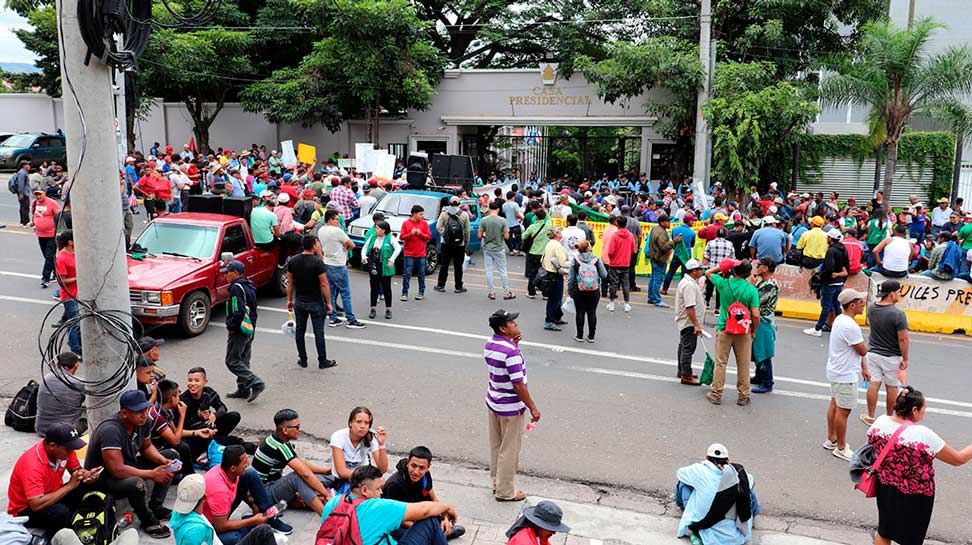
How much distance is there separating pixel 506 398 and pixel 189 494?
2589 millimetres

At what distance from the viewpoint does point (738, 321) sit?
29.3 feet

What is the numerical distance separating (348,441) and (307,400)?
108 inches

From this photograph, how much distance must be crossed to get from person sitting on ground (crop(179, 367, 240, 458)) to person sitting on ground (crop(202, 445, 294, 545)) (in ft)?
3.34

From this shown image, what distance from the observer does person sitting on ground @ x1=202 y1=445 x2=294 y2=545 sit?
6008 millimetres

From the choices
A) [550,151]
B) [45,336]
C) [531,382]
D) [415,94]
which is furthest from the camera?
[550,151]

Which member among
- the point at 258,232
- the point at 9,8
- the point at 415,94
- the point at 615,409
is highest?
the point at 9,8

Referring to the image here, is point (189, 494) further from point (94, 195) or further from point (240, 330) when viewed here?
point (240, 330)

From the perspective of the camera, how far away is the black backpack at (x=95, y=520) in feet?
19.2

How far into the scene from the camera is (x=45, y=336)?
11602 millimetres

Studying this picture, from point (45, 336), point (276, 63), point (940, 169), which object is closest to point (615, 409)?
point (45, 336)

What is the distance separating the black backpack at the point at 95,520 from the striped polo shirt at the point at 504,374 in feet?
10.0

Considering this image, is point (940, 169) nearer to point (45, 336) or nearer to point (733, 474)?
point (733, 474)

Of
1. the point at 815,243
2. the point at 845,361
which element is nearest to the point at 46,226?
the point at 845,361

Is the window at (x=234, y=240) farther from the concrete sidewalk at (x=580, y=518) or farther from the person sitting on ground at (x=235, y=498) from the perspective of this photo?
the person sitting on ground at (x=235, y=498)
